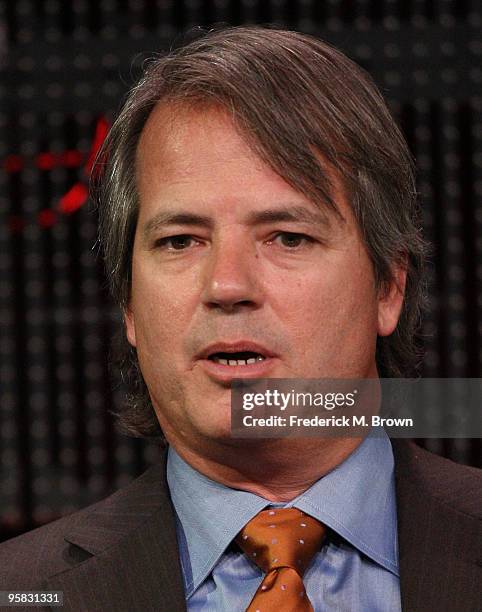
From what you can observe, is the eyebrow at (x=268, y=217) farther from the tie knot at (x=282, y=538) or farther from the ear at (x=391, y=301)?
the tie knot at (x=282, y=538)

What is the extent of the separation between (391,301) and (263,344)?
0.20m

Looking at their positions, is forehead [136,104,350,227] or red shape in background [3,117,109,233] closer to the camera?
forehead [136,104,350,227]

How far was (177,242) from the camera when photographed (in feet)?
3.55

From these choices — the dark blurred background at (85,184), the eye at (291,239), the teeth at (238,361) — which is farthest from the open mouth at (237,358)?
the dark blurred background at (85,184)

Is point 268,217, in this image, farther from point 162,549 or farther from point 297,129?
point 162,549

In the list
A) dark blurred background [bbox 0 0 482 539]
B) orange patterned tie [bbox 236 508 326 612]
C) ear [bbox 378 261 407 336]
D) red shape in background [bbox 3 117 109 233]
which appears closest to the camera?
orange patterned tie [bbox 236 508 326 612]

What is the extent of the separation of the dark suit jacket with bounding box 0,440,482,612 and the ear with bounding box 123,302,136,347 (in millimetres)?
151

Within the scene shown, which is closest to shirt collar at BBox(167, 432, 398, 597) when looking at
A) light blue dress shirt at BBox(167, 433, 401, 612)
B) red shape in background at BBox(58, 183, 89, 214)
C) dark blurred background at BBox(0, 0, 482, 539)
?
light blue dress shirt at BBox(167, 433, 401, 612)

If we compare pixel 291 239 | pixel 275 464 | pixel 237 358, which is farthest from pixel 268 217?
pixel 275 464

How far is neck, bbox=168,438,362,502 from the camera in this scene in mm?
1064

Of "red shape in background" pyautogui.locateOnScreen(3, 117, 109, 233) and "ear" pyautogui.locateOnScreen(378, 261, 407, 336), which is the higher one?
"red shape in background" pyautogui.locateOnScreen(3, 117, 109, 233)

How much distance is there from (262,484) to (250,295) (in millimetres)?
206

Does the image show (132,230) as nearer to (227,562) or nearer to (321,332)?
(321,332)

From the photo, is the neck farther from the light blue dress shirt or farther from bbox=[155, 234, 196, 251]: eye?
bbox=[155, 234, 196, 251]: eye
